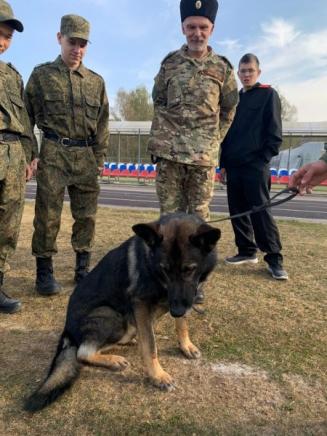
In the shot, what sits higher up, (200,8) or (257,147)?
(200,8)

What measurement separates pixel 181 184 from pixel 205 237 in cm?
174

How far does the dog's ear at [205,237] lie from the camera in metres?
2.23

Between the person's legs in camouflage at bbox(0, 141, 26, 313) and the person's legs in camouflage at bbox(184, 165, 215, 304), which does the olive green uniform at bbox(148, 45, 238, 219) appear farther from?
the person's legs in camouflage at bbox(0, 141, 26, 313)

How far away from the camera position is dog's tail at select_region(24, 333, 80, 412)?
2139 millimetres

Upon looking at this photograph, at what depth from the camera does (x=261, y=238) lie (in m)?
4.60

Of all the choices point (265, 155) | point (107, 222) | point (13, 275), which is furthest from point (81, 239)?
point (107, 222)

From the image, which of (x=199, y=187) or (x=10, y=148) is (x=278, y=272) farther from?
(x=10, y=148)

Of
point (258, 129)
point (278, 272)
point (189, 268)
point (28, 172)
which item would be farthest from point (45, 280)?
point (258, 129)

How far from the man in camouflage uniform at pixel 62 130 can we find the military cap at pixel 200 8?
1.04 metres

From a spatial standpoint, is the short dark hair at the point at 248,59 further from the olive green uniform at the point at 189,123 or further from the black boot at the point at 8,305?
the black boot at the point at 8,305

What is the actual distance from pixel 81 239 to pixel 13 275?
1.06 m

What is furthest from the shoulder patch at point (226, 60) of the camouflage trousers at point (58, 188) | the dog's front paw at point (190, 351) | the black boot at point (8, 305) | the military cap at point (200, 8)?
the black boot at point (8, 305)

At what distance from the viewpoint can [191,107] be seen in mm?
3670

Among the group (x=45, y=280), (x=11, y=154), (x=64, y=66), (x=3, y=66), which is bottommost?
(x=45, y=280)
